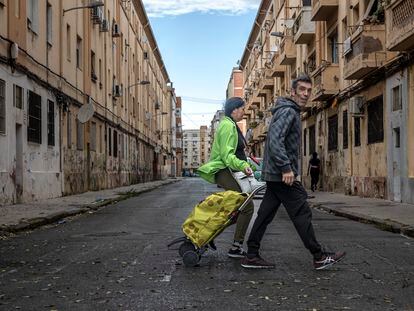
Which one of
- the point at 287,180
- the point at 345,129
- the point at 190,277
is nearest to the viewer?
the point at 190,277

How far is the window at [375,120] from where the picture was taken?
18445 mm

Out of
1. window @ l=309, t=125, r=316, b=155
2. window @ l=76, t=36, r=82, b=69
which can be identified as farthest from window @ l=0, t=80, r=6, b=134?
window @ l=309, t=125, r=316, b=155

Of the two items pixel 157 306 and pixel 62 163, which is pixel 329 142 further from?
pixel 157 306

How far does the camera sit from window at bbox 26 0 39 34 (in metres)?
18.1

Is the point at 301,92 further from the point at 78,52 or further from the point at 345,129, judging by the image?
the point at 78,52

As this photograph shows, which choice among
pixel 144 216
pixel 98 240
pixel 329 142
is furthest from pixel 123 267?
pixel 329 142

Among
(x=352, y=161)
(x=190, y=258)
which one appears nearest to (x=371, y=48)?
(x=352, y=161)

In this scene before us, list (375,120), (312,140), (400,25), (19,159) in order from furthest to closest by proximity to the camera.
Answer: (312,140) → (375,120) → (19,159) → (400,25)

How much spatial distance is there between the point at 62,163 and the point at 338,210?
1141cm

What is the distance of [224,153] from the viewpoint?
20.7ft

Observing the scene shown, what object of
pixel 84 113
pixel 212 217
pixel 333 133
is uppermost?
pixel 84 113

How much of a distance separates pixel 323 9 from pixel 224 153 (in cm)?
1912

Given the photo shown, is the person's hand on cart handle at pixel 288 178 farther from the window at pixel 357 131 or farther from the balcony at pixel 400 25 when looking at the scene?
the window at pixel 357 131

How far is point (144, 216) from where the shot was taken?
527 inches
